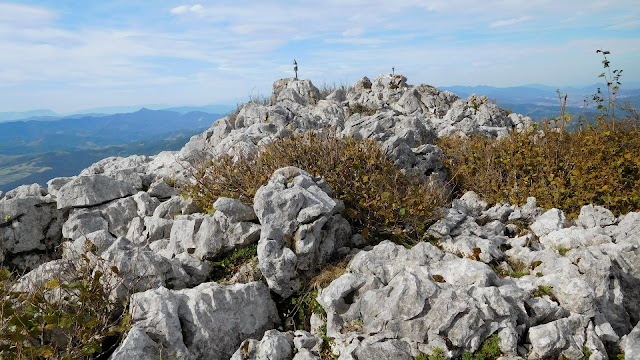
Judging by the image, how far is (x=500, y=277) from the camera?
311 inches

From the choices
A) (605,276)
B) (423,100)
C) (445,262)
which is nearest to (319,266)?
(445,262)

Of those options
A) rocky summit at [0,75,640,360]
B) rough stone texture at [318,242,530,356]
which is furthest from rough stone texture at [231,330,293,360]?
rough stone texture at [318,242,530,356]

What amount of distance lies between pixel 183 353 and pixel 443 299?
482 centimetres

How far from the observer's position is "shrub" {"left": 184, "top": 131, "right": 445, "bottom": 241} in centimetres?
973

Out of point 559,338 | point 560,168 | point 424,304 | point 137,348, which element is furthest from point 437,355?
point 560,168

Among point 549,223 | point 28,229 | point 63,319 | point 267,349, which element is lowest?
point 267,349

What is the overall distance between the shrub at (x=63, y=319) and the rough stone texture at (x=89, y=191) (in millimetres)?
4961

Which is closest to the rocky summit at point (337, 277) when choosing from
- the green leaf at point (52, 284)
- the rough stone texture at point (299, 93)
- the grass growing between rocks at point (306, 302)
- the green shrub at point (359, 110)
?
the grass growing between rocks at point (306, 302)

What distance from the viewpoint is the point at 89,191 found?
12.2 metres

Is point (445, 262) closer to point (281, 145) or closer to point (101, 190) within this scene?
point (281, 145)

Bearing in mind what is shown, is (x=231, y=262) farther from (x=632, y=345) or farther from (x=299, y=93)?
(x=299, y=93)

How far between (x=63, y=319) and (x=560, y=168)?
13.7 meters

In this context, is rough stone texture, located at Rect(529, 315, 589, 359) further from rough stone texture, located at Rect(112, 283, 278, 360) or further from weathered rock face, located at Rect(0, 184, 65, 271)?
weathered rock face, located at Rect(0, 184, 65, 271)

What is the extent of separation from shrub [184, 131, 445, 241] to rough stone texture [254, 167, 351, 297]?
1.00 meters
